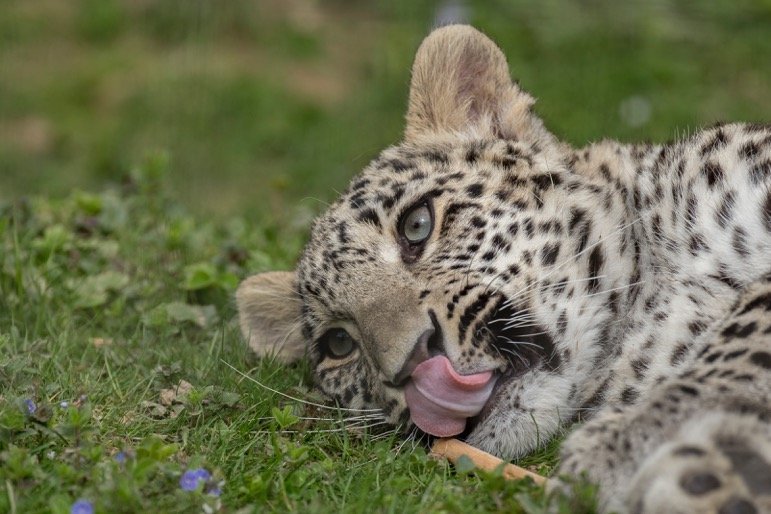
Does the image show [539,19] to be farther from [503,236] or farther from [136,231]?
[503,236]

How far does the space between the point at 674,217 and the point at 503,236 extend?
3.12ft

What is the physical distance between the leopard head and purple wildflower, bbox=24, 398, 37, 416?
5.41ft

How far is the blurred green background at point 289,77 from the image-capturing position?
13.6m

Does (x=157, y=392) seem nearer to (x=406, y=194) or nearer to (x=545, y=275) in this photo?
(x=406, y=194)

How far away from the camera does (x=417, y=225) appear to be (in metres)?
6.42

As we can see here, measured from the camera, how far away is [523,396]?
5.78 metres

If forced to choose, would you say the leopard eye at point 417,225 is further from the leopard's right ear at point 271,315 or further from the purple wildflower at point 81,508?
the purple wildflower at point 81,508

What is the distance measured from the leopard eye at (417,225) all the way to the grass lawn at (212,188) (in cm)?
104

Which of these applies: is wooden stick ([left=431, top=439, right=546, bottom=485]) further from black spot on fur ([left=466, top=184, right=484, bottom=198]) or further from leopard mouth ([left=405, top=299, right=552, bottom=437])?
black spot on fur ([left=466, top=184, right=484, bottom=198])

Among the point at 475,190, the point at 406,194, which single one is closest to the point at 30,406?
the point at 406,194

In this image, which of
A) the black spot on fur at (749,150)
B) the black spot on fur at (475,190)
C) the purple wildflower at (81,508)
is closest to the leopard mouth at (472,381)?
the black spot on fur at (475,190)

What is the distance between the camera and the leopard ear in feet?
23.4

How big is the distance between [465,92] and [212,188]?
22.0ft

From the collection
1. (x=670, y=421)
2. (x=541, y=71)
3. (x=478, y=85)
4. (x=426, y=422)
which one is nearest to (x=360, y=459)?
(x=426, y=422)
